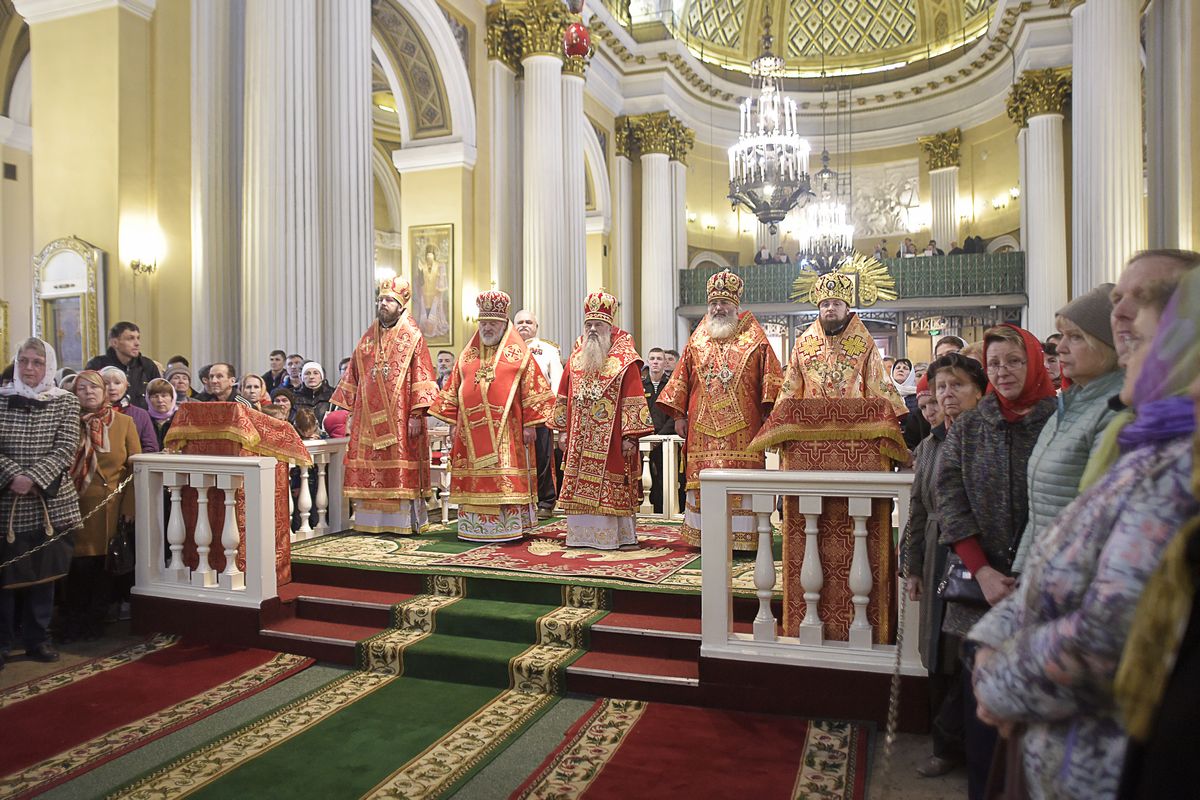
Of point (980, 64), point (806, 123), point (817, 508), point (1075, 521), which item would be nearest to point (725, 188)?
point (806, 123)

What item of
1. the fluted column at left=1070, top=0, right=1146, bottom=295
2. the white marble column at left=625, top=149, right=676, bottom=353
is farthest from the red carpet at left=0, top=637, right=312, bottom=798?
the white marble column at left=625, top=149, right=676, bottom=353

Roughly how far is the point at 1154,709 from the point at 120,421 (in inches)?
217

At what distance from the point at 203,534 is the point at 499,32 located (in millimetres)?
10742

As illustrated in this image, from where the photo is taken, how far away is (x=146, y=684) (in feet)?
14.3

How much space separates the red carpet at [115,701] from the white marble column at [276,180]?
4.04 m

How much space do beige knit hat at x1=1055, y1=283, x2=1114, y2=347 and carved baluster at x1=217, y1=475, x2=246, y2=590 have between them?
445 cm

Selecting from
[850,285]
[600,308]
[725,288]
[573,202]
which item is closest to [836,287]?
[850,285]

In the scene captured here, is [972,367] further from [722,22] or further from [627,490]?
[722,22]

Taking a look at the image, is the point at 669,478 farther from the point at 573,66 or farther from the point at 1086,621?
the point at 573,66

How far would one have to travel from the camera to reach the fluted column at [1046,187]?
16406 mm

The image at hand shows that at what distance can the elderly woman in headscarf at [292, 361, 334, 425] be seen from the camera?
24.6 ft

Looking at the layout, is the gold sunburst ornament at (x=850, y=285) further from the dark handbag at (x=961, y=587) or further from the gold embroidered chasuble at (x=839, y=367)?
the dark handbag at (x=961, y=587)

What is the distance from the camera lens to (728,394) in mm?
5965

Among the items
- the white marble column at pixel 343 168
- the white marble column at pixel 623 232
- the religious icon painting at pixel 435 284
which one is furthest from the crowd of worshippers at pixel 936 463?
the white marble column at pixel 623 232
